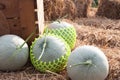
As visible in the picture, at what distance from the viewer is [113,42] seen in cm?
403

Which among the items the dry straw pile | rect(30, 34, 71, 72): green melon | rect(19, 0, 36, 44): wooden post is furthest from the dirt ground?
rect(19, 0, 36, 44): wooden post

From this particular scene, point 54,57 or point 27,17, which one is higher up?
point 27,17

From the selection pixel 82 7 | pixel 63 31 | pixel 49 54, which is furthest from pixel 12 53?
pixel 82 7

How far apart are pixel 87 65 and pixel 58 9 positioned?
314 cm

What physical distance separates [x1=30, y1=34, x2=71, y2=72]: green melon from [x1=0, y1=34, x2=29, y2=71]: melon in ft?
0.26

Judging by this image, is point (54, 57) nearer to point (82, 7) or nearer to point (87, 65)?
point (87, 65)

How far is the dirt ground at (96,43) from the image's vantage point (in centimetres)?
292

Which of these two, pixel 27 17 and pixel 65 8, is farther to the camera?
pixel 65 8

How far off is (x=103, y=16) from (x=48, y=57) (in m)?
3.29

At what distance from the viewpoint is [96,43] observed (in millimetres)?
4012

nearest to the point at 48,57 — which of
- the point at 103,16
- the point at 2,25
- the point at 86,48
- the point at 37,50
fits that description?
the point at 37,50

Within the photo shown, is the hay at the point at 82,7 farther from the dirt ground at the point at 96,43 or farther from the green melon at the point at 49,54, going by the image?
the green melon at the point at 49,54

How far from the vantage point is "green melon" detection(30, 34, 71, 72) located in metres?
2.91

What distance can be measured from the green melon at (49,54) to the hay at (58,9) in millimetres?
2519
